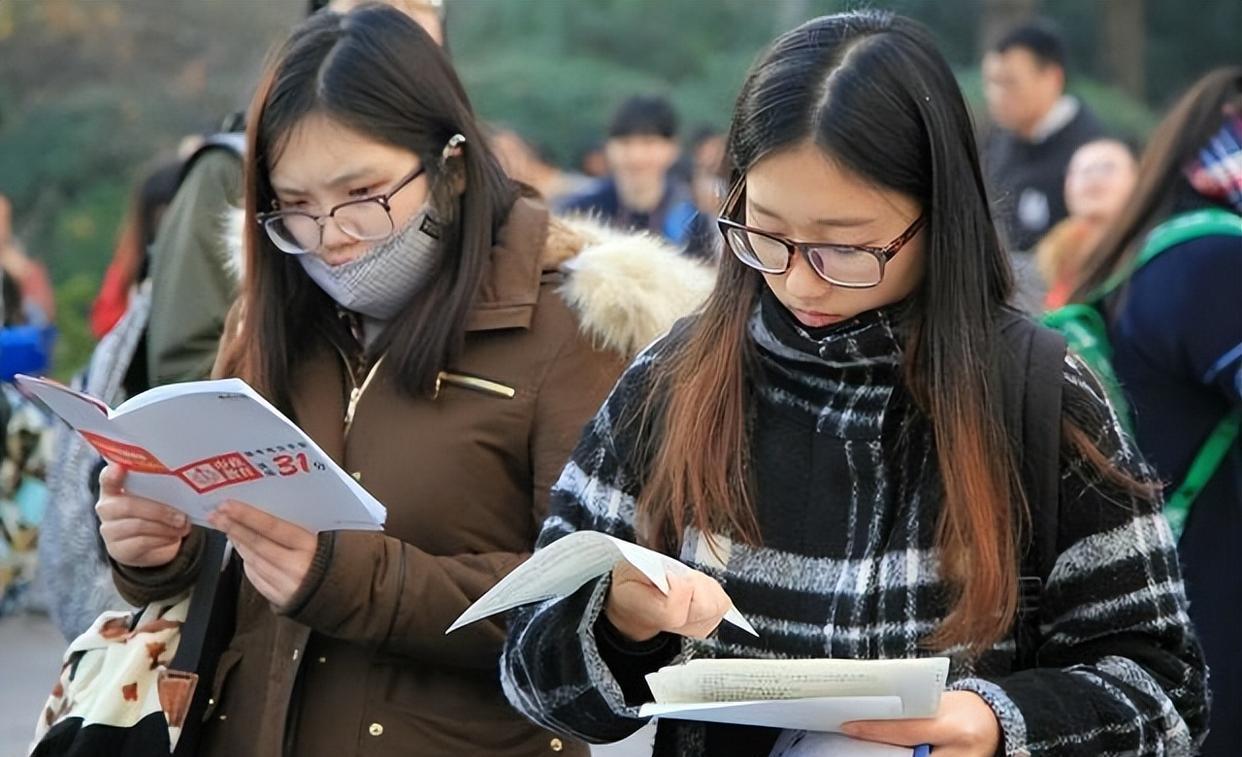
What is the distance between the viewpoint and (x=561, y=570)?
2.19 metres

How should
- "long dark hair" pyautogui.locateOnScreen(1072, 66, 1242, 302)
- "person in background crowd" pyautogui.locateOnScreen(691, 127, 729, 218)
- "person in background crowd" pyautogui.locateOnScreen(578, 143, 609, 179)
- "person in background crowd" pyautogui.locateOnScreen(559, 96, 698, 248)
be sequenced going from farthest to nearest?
1. "person in background crowd" pyautogui.locateOnScreen(578, 143, 609, 179)
2. "person in background crowd" pyautogui.locateOnScreen(559, 96, 698, 248)
3. "person in background crowd" pyautogui.locateOnScreen(691, 127, 729, 218)
4. "long dark hair" pyautogui.locateOnScreen(1072, 66, 1242, 302)

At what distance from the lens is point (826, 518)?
7.76 ft

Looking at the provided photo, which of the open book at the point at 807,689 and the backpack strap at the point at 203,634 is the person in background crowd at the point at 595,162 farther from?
the open book at the point at 807,689

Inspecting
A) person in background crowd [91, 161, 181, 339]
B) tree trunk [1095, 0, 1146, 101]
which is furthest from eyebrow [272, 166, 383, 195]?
tree trunk [1095, 0, 1146, 101]

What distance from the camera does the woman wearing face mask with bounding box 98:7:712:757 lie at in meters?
2.98

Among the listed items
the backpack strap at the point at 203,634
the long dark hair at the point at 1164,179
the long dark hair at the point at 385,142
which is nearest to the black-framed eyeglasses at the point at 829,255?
the long dark hair at the point at 385,142

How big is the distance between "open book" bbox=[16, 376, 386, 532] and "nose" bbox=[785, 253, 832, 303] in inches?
28.3

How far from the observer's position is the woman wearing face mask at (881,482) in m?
2.30

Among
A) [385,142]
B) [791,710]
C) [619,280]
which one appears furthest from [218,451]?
[791,710]

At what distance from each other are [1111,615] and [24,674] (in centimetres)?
643

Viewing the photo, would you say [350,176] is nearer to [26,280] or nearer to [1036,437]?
[1036,437]

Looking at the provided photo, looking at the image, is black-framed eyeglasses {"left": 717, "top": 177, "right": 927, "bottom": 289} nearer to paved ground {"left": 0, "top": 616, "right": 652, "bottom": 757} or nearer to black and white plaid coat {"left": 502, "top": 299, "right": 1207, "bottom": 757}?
black and white plaid coat {"left": 502, "top": 299, "right": 1207, "bottom": 757}

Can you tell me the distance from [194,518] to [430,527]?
383mm

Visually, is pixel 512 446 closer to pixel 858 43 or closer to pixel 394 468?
pixel 394 468
